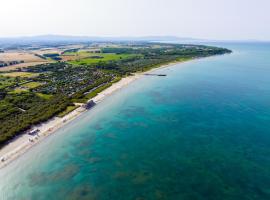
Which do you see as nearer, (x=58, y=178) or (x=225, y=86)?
(x=58, y=178)

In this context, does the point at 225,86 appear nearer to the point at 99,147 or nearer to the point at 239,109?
the point at 239,109

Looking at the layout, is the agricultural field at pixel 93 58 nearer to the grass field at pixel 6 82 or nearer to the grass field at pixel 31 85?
the grass field at pixel 6 82

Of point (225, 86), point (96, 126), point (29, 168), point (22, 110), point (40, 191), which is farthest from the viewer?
point (225, 86)

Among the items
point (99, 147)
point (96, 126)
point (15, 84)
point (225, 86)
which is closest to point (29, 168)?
point (99, 147)

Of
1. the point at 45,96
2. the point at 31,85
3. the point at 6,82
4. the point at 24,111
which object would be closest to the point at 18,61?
the point at 6,82

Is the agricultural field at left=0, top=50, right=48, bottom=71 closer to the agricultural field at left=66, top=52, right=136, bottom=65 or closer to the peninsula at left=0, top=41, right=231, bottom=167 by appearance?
the peninsula at left=0, top=41, right=231, bottom=167

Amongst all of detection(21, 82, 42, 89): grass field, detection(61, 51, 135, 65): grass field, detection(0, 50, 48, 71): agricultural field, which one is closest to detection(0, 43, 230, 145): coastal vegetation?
detection(21, 82, 42, 89): grass field

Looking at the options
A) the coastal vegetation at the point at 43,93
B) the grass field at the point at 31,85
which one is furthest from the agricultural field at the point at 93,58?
the grass field at the point at 31,85

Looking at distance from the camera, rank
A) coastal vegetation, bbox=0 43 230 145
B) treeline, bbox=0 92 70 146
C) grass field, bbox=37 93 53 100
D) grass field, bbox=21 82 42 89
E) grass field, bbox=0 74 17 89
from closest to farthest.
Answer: treeline, bbox=0 92 70 146, coastal vegetation, bbox=0 43 230 145, grass field, bbox=37 93 53 100, grass field, bbox=21 82 42 89, grass field, bbox=0 74 17 89

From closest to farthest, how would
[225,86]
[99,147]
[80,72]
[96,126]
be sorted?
[99,147] < [96,126] < [225,86] < [80,72]
